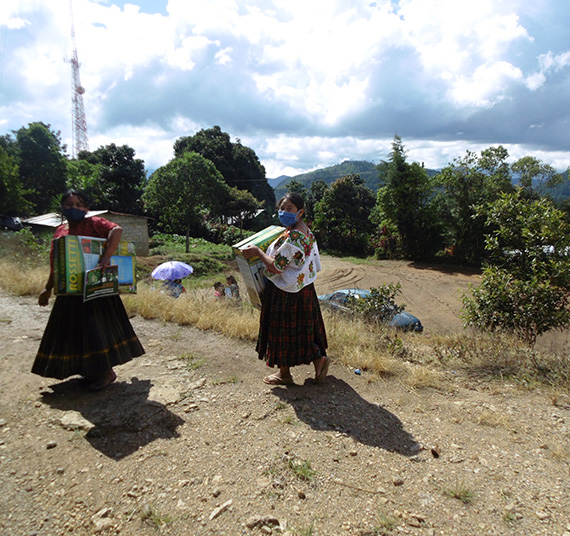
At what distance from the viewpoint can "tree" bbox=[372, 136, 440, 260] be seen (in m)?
21.2

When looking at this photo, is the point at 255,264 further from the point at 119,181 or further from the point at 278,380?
the point at 119,181

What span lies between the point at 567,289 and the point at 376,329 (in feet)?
7.72

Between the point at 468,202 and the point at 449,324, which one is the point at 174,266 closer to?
the point at 449,324

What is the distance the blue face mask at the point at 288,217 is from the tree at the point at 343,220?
2475 cm

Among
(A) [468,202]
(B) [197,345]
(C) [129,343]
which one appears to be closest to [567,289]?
(B) [197,345]

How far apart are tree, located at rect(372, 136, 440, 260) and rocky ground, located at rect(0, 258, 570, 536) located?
A: 19.5 m

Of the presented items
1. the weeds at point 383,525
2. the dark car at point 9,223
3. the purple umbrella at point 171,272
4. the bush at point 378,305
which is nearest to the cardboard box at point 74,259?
the weeds at point 383,525

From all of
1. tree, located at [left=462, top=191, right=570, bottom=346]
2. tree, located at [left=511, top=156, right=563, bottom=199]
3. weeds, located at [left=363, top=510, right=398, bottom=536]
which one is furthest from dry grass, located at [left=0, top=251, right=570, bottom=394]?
tree, located at [left=511, top=156, right=563, bottom=199]

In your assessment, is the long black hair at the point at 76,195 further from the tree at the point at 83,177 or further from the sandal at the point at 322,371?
the tree at the point at 83,177

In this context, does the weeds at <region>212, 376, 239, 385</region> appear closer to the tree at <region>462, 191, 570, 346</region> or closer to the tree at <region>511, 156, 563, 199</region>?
the tree at <region>462, 191, 570, 346</region>

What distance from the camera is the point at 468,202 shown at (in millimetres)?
19938

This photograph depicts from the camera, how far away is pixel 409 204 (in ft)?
71.4

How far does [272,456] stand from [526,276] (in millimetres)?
4274

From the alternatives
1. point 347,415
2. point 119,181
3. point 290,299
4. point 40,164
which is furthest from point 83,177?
point 347,415
